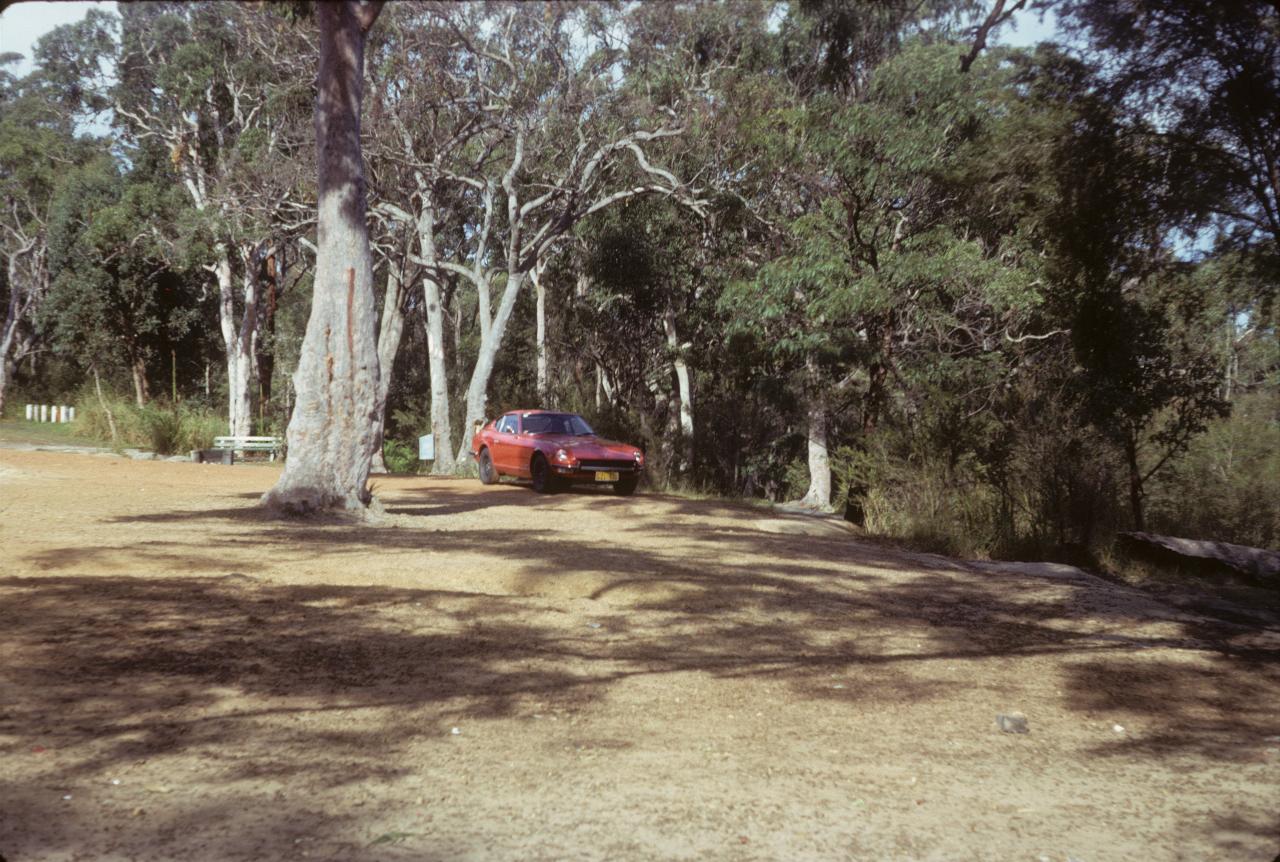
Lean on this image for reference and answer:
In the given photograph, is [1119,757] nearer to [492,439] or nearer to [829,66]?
[492,439]

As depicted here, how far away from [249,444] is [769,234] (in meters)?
13.9

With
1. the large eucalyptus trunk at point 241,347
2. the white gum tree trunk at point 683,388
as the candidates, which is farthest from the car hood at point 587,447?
the large eucalyptus trunk at point 241,347

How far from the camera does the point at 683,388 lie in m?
31.4

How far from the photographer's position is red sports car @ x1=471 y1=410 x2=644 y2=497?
1930 cm

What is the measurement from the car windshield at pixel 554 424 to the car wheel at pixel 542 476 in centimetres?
87

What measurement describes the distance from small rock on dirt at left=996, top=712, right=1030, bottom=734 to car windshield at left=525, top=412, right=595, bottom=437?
14909mm

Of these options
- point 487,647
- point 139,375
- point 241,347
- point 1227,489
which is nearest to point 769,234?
point 1227,489

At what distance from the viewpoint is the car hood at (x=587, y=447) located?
19359mm

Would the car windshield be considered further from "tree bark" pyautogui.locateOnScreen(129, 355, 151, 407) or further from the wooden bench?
Result: "tree bark" pyautogui.locateOnScreen(129, 355, 151, 407)

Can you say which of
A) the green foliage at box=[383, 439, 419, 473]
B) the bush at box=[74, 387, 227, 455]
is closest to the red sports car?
the bush at box=[74, 387, 227, 455]

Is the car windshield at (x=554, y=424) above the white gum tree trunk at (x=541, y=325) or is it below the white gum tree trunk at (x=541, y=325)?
below

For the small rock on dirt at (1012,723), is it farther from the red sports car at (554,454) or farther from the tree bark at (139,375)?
the tree bark at (139,375)

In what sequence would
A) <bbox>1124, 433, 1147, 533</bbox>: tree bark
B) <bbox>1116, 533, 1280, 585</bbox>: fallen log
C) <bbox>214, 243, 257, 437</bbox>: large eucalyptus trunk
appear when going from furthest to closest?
<bbox>214, 243, 257, 437</bbox>: large eucalyptus trunk
<bbox>1124, 433, 1147, 533</bbox>: tree bark
<bbox>1116, 533, 1280, 585</bbox>: fallen log

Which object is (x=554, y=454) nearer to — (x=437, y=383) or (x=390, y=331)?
(x=437, y=383)
